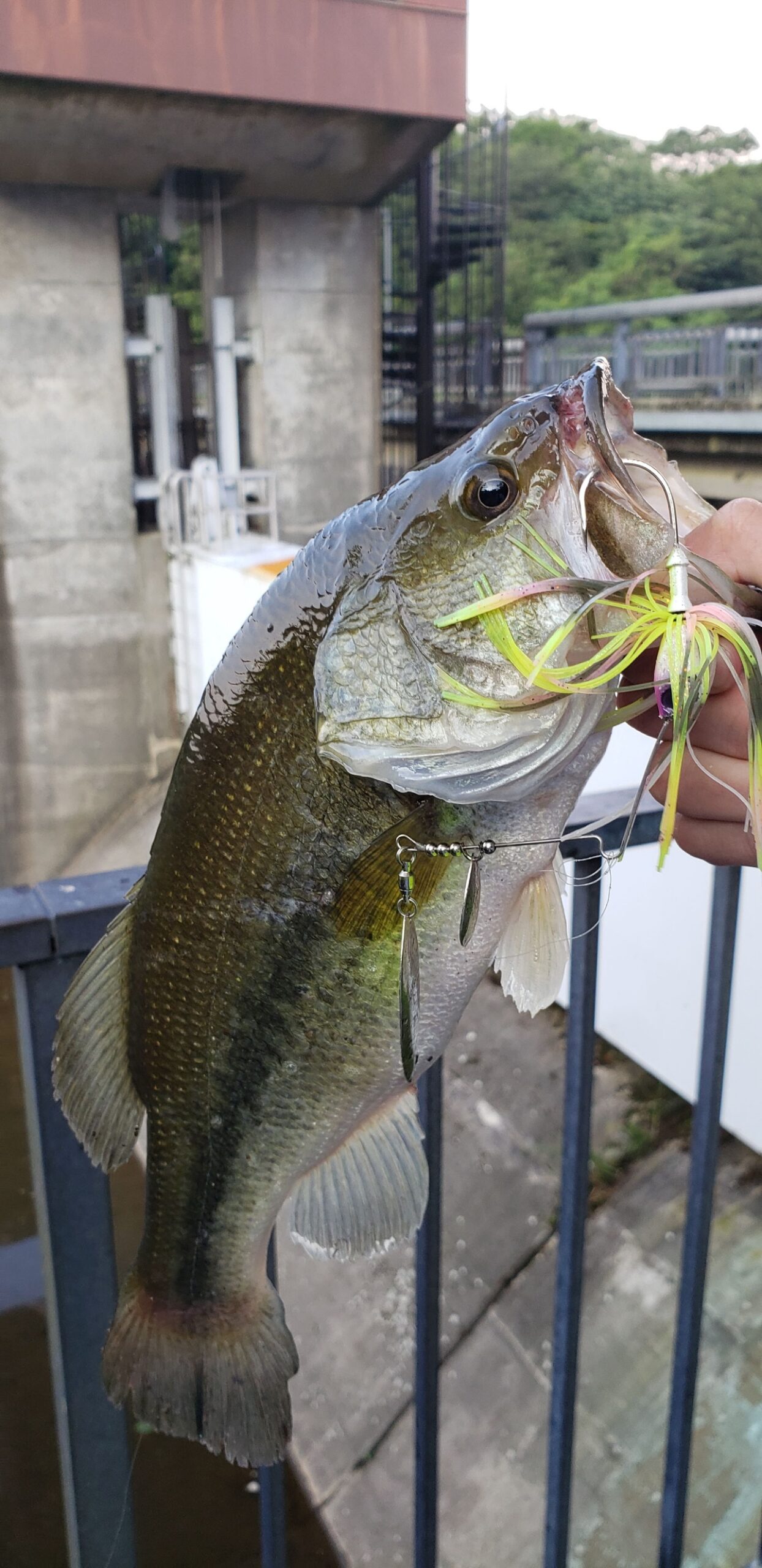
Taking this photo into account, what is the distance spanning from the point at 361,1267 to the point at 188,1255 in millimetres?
4191

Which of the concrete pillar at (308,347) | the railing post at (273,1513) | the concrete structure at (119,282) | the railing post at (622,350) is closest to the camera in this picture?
the railing post at (273,1513)

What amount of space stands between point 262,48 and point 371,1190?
28.9 ft

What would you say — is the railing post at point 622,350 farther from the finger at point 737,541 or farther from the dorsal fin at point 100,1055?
the dorsal fin at point 100,1055

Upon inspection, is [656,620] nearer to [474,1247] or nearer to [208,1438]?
[208,1438]

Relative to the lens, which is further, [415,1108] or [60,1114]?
[60,1114]

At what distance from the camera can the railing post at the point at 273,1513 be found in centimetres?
114

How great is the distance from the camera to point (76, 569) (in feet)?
31.5

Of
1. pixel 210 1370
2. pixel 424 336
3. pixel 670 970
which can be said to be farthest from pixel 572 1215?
pixel 424 336

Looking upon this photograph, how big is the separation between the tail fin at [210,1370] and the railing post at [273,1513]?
0.81 ft

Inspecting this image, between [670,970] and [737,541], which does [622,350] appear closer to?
[670,970]

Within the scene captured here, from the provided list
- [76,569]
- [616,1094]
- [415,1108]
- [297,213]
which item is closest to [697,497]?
[415,1108]

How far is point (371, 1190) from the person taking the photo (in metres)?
0.88

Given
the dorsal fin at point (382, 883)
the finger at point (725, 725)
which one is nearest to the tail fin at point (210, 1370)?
the dorsal fin at point (382, 883)

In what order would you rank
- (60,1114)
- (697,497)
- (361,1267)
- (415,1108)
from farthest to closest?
1. (361,1267)
2. (60,1114)
3. (415,1108)
4. (697,497)
